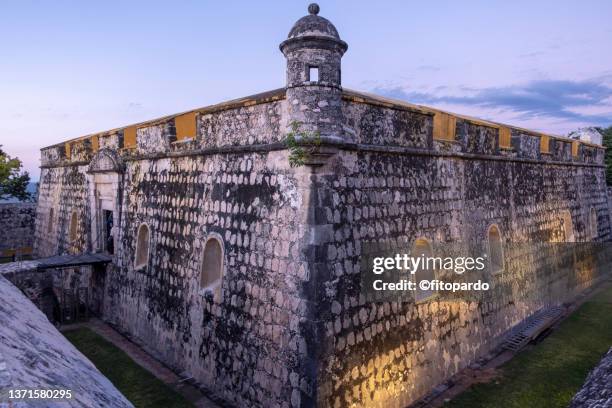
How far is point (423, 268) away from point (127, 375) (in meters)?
6.45

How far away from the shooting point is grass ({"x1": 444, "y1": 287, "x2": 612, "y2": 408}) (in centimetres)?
813

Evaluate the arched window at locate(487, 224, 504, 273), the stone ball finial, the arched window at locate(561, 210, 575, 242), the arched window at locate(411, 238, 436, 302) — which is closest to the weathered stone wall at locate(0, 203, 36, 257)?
the arched window at locate(411, 238, 436, 302)

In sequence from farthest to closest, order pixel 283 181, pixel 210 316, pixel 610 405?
pixel 210 316
pixel 283 181
pixel 610 405

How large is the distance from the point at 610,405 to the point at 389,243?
15.8 feet

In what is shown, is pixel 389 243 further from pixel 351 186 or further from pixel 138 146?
pixel 138 146

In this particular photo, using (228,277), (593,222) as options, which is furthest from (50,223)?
(593,222)

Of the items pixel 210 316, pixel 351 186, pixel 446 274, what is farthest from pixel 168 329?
pixel 446 274

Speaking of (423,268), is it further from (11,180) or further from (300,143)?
(11,180)

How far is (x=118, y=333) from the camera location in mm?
11789

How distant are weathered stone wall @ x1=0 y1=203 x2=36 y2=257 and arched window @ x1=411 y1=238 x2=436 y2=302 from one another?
2090 cm

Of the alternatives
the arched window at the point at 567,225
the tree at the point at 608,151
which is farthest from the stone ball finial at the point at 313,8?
the tree at the point at 608,151

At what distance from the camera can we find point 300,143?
6.74 meters

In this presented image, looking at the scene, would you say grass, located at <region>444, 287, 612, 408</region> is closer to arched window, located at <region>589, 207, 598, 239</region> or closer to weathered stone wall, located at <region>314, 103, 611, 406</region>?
weathered stone wall, located at <region>314, 103, 611, 406</region>

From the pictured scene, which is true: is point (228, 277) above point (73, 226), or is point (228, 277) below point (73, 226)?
below
